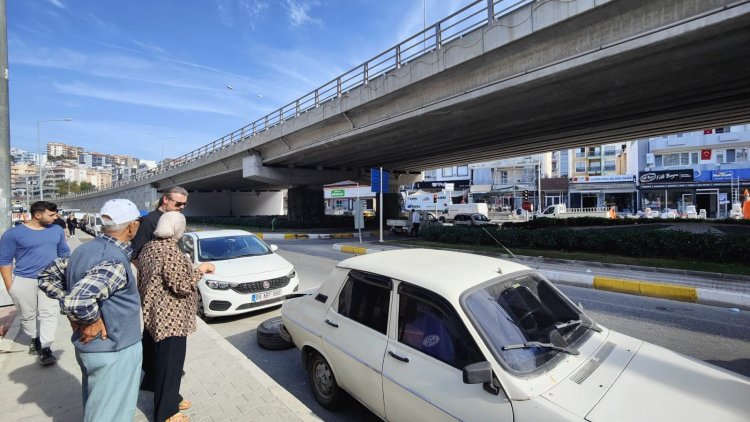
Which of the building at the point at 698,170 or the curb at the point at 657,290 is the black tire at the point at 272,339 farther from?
the building at the point at 698,170

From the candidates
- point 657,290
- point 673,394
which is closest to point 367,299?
point 673,394

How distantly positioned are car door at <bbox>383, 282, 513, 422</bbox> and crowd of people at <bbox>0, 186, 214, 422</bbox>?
172cm

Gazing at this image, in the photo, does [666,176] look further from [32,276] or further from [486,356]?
[32,276]

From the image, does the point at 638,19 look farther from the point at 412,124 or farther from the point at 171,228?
the point at 171,228

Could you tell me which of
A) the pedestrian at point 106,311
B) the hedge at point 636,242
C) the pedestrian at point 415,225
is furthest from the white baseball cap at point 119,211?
the pedestrian at point 415,225

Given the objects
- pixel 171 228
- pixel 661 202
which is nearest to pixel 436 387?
pixel 171 228

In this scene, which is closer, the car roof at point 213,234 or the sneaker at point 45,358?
the sneaker at point 45,358

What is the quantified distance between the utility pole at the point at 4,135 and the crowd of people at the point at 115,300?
2679 millimetres

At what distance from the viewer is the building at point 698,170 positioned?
39.6 meters

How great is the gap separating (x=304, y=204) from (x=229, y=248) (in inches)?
1073

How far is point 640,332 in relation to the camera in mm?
5648

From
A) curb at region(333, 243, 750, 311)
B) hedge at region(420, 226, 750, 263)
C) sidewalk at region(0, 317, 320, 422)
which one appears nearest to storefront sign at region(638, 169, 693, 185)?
hedge at region(420, 226, 750, 263)

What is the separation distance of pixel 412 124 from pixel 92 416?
1568 centimetres

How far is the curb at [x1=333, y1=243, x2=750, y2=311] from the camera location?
7.19 meters
